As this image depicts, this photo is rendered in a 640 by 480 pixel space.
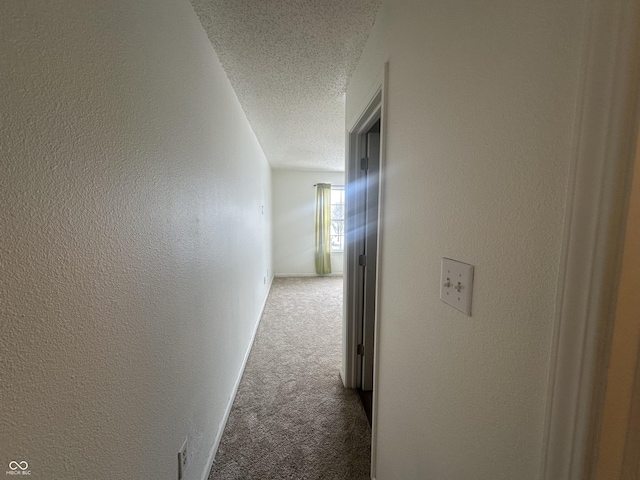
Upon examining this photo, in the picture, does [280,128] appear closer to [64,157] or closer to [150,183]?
[150,183]

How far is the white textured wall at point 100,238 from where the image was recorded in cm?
46

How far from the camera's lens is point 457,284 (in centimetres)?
70

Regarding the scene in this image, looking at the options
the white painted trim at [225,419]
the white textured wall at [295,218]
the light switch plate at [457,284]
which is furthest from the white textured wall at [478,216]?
the white textured wall at [295,218]

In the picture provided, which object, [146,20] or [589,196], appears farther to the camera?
[146,20]

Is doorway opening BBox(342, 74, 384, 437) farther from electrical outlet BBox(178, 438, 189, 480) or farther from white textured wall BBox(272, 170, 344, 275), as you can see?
white textured wall BBox(272, 170, 344, 275)

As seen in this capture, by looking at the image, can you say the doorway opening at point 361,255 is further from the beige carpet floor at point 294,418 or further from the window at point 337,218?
the window at point 337,218

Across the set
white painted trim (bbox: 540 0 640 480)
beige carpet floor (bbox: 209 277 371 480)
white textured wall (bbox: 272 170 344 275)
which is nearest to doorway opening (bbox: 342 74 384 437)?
beige carpet floor (bbox: 209 277 371 480)

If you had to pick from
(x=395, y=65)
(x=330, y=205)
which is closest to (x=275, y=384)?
(x=395, y=65)

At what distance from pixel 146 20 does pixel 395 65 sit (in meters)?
0.87

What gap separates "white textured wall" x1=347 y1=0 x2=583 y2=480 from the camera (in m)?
0.46

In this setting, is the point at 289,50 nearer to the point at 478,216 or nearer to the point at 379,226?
the point at 379,226

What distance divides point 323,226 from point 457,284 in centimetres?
510

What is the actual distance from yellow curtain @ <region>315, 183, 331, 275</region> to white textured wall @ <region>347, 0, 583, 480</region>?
4.63m

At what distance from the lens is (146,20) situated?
2.73 ft
